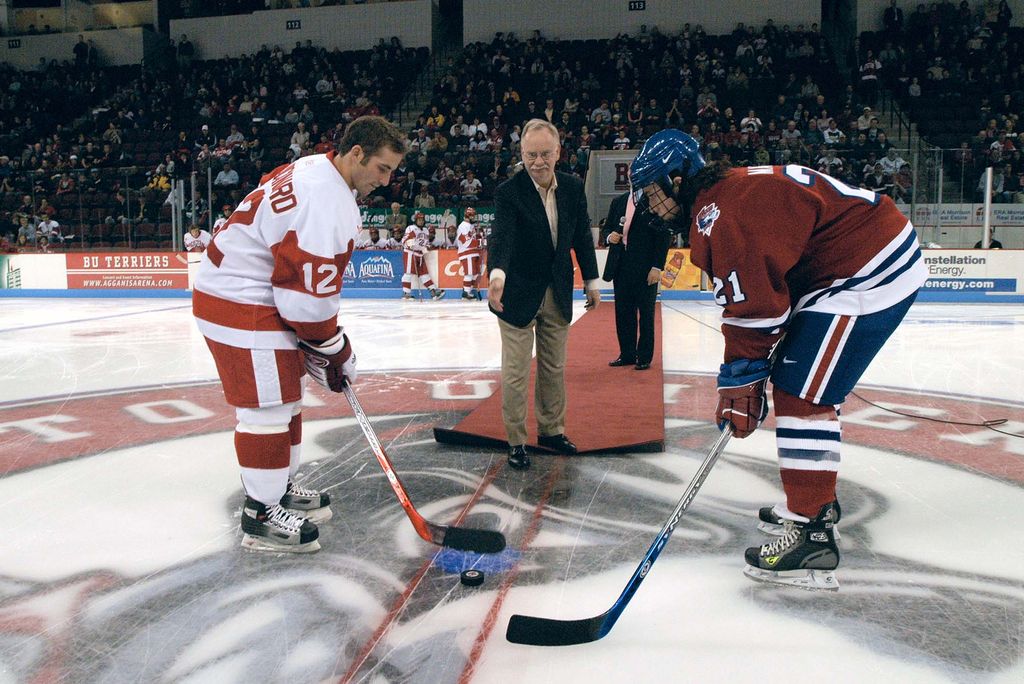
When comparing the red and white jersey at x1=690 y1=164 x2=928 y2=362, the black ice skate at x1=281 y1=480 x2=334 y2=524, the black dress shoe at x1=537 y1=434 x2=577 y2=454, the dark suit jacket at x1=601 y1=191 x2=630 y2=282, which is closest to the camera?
the red and white jersey at x1=690 y1=164 x2=928 y2=362

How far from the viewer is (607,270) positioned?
5.24 meters

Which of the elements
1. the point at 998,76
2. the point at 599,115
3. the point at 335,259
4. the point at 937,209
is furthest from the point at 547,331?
the point at 998,76

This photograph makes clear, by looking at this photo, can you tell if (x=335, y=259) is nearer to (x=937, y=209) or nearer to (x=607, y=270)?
(x=607, y=270)

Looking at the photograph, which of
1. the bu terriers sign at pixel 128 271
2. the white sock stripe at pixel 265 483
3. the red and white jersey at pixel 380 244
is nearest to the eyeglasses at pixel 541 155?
the white sock stripe at pixel 265 483

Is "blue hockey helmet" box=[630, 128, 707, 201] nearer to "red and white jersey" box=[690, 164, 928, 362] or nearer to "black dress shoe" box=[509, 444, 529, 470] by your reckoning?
"red and white jersey" box=[690, 164, 928, 362]

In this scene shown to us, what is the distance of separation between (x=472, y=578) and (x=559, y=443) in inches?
50.1

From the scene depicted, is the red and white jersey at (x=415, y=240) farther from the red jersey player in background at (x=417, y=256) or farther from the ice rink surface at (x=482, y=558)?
the ice rink surface at (x=482, y=558)

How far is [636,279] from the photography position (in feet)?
16.6

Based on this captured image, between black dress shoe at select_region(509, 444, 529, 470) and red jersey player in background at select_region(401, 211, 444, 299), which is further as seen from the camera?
red jersey player in background at select_region(401, 211, 444, 299)

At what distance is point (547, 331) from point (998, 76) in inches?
642

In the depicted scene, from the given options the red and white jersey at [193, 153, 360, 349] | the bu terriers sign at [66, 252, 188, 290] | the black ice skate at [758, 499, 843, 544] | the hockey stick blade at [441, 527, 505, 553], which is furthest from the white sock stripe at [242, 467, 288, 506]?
the bu terriers sign at [66, 252, 188, 290]

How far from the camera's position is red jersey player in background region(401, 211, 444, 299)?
1223 cm

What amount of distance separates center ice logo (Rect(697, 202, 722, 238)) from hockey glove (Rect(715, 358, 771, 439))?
0.35 meters

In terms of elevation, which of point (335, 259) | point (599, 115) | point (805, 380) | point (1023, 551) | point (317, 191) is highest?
point (599, 115)
